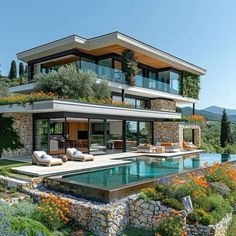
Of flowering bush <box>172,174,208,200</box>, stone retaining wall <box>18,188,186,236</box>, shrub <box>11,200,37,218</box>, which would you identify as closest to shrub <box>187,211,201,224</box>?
stone retaining wall <box>18,188,186,236</box>

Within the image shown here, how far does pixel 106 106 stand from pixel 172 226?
38.6 ft

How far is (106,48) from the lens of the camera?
76.3 ft

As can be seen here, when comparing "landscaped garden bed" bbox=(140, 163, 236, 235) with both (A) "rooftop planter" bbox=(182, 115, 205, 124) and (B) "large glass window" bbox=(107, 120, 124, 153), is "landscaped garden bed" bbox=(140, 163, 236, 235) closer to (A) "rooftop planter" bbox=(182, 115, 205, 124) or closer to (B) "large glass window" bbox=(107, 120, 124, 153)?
(B) "large glass window" bbox=(107, 120, 124, 153)

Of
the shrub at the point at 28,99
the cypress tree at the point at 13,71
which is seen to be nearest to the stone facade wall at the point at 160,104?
the shrub at the point at 28,99

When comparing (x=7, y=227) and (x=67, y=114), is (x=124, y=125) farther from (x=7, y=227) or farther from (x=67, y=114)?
(x=7, y=227)

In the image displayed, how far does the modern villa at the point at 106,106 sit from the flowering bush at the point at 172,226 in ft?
30.7

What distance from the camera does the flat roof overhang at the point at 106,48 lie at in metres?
21.7

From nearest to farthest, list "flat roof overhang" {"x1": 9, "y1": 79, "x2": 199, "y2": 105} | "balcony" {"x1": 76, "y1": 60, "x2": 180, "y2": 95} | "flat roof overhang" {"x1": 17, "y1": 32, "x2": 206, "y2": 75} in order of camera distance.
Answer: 1. "flat roof overhang" {"x1": 17, "y1": 32, "x2": 206, "y2": 75}
2. "balcony" {"x1": 76, "y1": 60, "x2": 180, "y2": 95}
3. "flat roof overhang" {"x1": 9, "y1": 79, "x2": 199, "y2": 105}

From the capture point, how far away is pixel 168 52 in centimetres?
2783

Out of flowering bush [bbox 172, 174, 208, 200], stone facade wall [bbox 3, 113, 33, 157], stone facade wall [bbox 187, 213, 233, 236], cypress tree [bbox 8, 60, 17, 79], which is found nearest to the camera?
stone facade wall [bbox 187, 213, 233, 236]

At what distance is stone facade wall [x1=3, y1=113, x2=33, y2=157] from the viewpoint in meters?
17.7

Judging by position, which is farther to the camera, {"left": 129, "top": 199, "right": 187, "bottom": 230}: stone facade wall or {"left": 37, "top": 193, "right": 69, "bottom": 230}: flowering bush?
{"left": 129, "top": 199, "right": 187, "bottom": 230}: stone facade wall

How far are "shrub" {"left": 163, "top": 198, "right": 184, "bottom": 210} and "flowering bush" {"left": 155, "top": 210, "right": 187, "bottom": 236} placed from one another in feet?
0.92

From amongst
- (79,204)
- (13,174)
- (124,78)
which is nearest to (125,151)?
(124,78)
